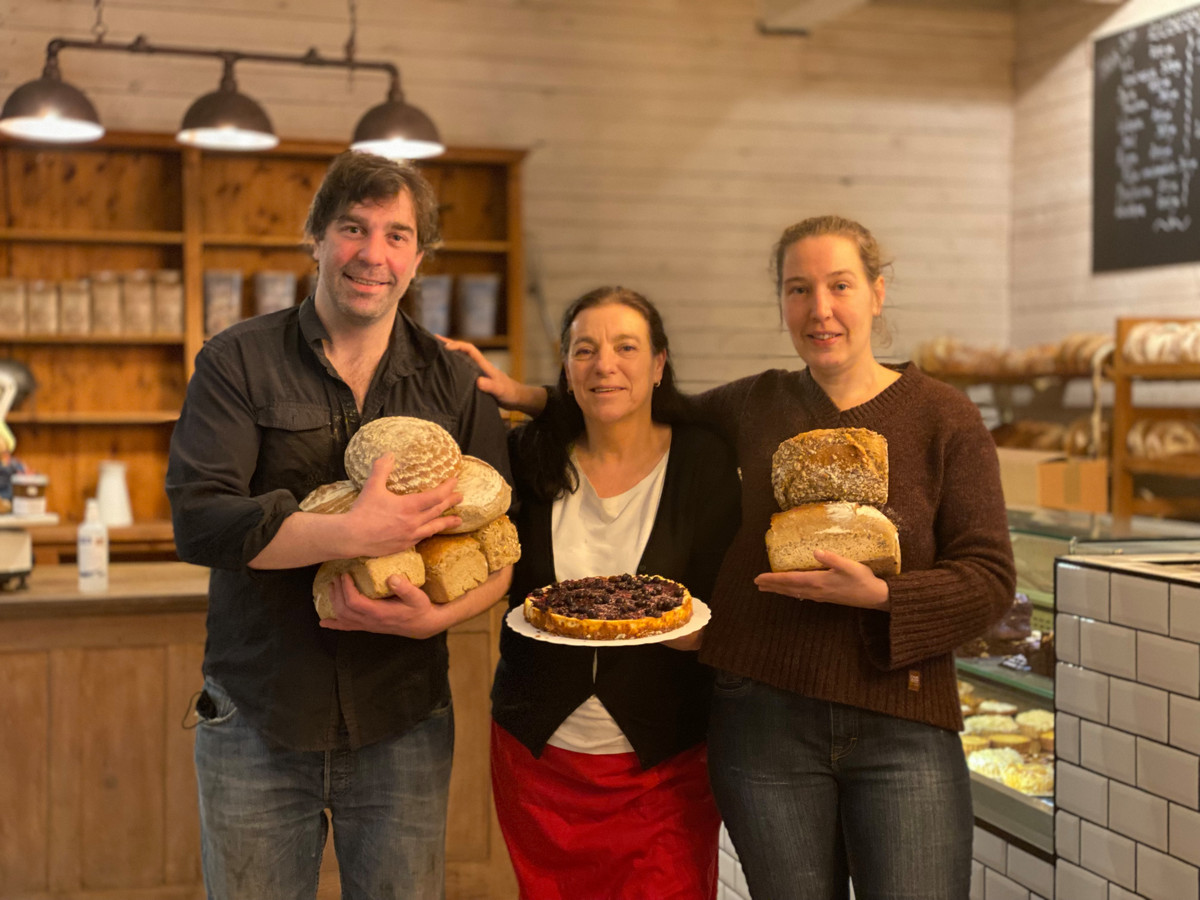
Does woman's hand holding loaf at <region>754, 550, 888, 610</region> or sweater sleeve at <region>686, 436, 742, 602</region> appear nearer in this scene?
woman's hand holding loaf at <region>754, 550, 888, 610</region>

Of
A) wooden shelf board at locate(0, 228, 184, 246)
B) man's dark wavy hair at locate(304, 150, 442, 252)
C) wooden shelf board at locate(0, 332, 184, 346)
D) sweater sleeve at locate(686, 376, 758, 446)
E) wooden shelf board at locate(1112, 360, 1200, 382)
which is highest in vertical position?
wooden shelf board at locate(0, 228, 184, 246)

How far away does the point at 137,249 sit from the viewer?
4805mm

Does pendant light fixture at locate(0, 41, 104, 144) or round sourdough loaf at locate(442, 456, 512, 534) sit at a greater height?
pendant light fixture at locate(0, 41, 104, 144)

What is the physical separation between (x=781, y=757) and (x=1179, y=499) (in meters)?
3.56

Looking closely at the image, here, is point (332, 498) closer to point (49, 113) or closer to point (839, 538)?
point (839, 538)

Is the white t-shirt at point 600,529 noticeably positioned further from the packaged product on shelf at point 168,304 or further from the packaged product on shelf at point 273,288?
the packaged product on shelf at point 168,304

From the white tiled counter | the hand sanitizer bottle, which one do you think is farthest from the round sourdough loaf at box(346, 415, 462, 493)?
the hand sanitizer bottle

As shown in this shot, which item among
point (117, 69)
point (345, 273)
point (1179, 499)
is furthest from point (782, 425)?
point (117, 69)

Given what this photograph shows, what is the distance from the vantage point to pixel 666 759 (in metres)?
1.74

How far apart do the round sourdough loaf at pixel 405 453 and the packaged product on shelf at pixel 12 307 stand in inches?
144

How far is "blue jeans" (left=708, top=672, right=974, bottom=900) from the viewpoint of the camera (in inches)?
59.5

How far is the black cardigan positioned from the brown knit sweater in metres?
0.15

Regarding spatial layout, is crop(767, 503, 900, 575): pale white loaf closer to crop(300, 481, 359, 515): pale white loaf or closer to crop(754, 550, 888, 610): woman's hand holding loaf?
crop(754, 550, 888, 610): woman's hand holding loaf

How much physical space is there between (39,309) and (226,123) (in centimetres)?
142
